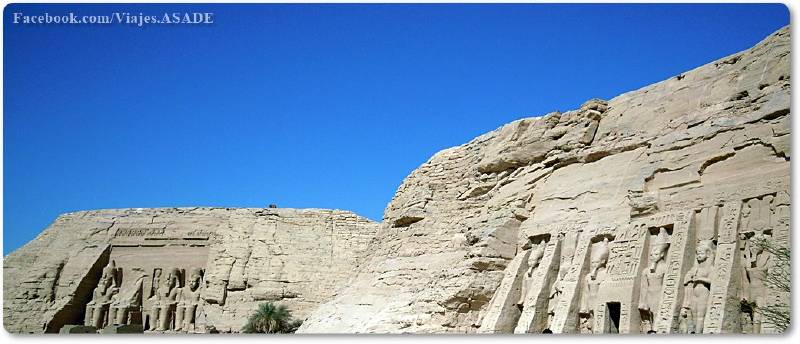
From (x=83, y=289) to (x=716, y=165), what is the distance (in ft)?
65.7

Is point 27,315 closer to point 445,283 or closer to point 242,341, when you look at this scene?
point 445,283

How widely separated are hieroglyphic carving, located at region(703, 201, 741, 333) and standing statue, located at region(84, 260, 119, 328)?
1915cm

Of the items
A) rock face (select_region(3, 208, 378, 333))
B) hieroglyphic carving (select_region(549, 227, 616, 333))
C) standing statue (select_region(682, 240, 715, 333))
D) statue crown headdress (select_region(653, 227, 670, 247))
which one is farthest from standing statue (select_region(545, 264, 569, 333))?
rock face (select_region(3, 208, 378, 333))

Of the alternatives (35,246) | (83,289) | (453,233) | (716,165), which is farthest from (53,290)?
(716,165)

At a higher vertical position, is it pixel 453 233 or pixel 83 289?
pixel 453 233

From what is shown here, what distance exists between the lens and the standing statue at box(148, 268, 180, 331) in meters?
25.7

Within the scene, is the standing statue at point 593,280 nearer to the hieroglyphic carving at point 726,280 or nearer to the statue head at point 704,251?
the statue head at point 704,251

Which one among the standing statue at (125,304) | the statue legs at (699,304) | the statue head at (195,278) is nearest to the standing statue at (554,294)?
the statue legs at (699,304)

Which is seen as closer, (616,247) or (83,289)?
(616,247)

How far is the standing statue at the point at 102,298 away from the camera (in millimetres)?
25828

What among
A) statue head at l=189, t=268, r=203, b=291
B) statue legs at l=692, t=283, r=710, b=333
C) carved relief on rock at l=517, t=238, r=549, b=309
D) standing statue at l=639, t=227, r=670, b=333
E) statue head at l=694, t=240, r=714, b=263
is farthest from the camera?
statue head at l=189, t=268, r=203, b=291

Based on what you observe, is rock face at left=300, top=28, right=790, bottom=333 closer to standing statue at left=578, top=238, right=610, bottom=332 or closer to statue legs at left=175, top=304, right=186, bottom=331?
standing statue at left=578, top=238, right=610, bottom=332

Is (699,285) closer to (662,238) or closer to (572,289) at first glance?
(662,238)

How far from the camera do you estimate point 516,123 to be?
18609mm
